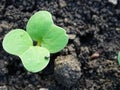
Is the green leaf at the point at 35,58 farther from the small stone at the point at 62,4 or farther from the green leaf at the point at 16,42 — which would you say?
the small stone at the point at 62,4

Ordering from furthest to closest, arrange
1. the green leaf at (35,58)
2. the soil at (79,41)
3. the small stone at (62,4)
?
the small stone at (62,4) < the soil at (79,41) < the green leaf at (35,58)

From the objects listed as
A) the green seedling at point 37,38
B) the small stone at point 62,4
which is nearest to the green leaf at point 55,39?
the green seedling at point 37,38

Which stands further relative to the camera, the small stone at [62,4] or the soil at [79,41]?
the small stone at [62,4]

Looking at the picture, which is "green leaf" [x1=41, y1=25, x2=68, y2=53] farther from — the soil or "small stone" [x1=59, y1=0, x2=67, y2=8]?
"small stone" [x1=59, y1=0, x2=67, y2=8]

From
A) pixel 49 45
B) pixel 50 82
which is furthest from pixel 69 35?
pixel 50 82

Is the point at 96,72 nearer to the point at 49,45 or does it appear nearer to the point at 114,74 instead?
the point at 114,74

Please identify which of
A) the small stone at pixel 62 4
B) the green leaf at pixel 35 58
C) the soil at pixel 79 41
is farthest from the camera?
the small stone at pixel 62 4

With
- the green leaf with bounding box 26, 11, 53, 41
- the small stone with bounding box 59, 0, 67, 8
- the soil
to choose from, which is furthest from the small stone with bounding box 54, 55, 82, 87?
the small stone with bounding box 59, 0, 67, 8
